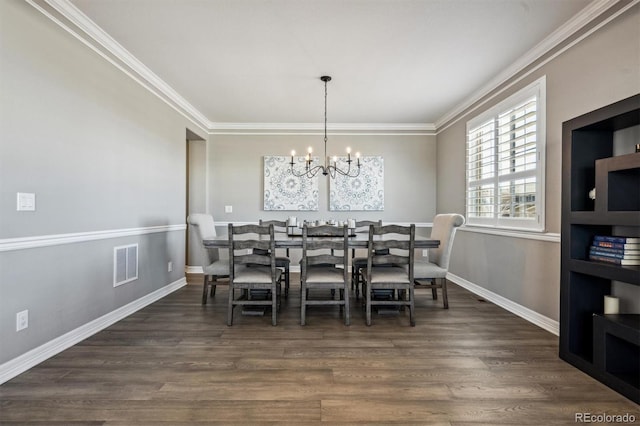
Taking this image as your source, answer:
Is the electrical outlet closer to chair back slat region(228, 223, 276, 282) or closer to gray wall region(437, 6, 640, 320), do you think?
chair back slat region(228, 223, 276, 282)

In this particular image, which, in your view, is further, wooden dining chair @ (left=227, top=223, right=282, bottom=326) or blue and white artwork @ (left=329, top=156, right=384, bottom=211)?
blue and white artwork @ (left=329, top=156, right=384, bottom=211)

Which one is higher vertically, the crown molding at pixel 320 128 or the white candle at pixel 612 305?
the crown molding at pixel 320 128

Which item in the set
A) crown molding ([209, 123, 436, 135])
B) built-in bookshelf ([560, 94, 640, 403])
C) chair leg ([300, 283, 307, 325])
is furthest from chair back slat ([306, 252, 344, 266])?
crown molding ([209, 123, 436, 135])

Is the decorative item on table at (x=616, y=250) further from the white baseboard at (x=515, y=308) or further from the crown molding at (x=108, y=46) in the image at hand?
the crown molding at (x=108, y=46)

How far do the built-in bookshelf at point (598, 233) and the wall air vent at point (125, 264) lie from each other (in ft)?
12.3

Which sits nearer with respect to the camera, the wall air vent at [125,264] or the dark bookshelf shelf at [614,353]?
the dark bookshelf shelf at [614,353]

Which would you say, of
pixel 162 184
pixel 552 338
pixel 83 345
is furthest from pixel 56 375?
pixel 552 338

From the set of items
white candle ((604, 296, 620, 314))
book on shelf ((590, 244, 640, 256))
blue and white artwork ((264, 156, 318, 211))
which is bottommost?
white candle ((604, 296, 620, 314))

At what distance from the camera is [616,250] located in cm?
193

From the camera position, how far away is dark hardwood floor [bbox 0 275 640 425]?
65.5 inches

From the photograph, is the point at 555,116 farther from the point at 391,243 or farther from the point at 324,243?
the point at 324,243

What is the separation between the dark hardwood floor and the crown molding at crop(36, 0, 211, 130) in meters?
2.46

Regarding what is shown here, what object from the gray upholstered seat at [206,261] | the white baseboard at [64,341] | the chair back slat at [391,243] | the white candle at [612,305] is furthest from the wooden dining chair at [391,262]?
the white baseboard at [64,341]

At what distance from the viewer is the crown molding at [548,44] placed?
2301mm
